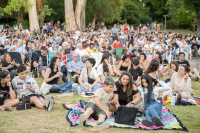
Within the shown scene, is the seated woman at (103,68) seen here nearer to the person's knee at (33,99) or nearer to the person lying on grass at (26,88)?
the person lying on grass at (26,88)

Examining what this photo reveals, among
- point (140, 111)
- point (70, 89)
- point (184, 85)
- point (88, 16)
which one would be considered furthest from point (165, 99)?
point (88, 16)

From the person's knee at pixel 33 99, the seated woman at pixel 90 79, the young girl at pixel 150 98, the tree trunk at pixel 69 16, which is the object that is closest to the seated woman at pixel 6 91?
the person's knee at pixel 33 99

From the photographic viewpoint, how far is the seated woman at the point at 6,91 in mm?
5477

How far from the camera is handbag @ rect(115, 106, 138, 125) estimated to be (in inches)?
183

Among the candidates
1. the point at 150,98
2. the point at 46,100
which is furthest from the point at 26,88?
the point at 150,98

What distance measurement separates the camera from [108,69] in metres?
7.24

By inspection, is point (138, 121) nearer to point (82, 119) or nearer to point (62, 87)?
point (82, 119)

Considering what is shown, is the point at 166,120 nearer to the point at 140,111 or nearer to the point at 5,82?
the point at 140,111

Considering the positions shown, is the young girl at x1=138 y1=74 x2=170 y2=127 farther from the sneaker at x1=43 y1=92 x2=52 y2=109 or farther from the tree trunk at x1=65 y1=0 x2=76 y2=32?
the tree trunk at x1=65 y1=0 x2=76 y2=32

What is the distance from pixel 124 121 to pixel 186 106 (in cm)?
199

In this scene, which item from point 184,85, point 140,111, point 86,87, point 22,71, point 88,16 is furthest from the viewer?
point 88,16

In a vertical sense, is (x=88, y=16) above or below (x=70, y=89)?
above

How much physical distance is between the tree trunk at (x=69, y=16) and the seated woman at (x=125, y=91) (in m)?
21.4

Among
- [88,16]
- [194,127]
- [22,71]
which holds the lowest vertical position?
[194,127]
